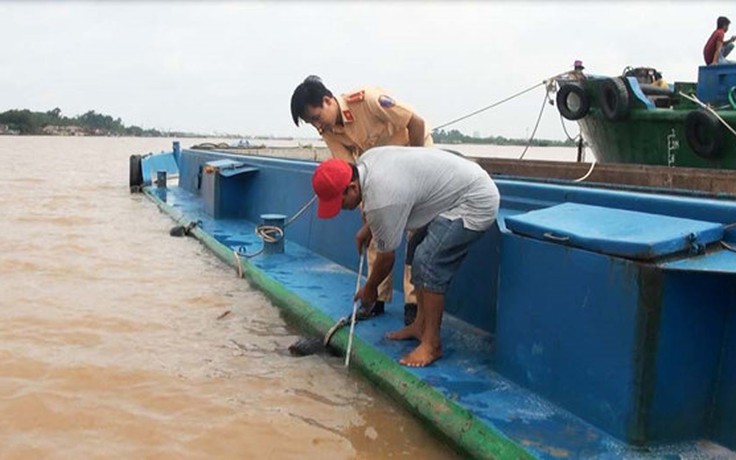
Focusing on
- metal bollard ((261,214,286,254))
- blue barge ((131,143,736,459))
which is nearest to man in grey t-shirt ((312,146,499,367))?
blue barge ((131,143,736,459))

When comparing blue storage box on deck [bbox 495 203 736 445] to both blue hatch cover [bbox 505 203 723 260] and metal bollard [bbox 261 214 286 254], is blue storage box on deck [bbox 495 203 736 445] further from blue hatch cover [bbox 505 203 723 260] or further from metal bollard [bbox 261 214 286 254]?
metal bollard [bbox 261 214 286 254]

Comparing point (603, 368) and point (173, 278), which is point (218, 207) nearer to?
point (173, 278)

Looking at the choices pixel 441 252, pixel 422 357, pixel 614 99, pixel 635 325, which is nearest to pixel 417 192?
pixel 441 252

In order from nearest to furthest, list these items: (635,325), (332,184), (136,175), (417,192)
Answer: (635,325)
(332,184)
(417,192)
(136,175)

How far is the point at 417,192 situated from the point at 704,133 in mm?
5582

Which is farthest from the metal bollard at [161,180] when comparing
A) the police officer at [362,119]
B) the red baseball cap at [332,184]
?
the red baseball cap at [332,184]

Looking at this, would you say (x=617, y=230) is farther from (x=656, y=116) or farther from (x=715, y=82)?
(x=715, y=82)

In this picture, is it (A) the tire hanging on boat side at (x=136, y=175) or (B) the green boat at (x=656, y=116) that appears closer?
(B) the green boat at (x=656, y=116)

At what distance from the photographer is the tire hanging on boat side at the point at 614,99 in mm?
8664

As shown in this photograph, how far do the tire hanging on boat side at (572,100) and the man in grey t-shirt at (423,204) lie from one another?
21.3ft

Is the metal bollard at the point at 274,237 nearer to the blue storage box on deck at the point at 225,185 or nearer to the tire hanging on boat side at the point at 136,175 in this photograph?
the blue storage box on deck at the point at 225,185

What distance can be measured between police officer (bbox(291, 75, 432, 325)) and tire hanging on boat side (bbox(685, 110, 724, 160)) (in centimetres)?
469

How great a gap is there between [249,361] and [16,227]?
685cm

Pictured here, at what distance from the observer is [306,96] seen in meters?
3.77
